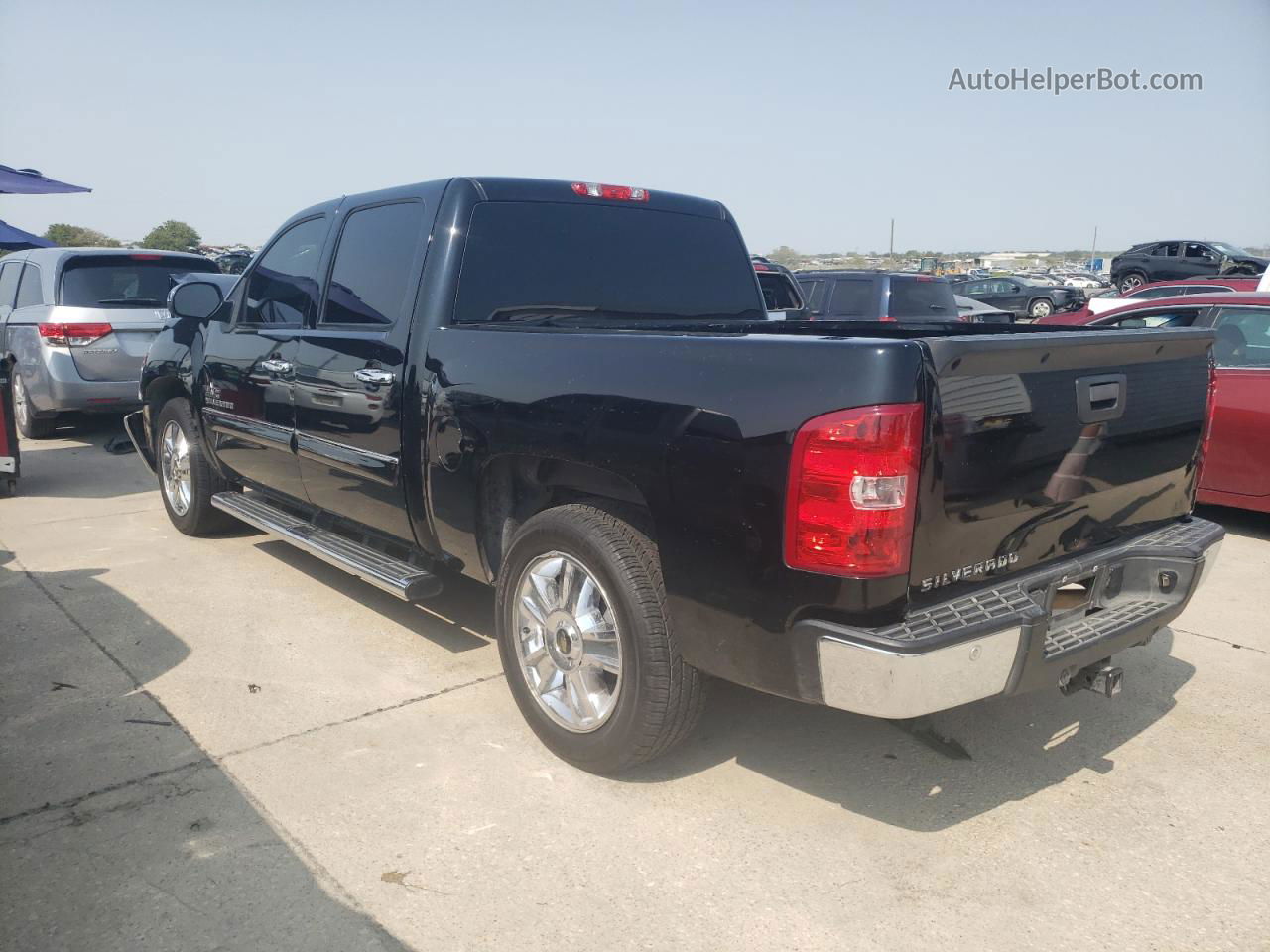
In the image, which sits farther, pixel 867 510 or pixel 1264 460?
pixel 1264 460

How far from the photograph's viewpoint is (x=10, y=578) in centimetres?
543

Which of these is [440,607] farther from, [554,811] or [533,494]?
[554,811]

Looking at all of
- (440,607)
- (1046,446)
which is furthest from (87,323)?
(1046,446)

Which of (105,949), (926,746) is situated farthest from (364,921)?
(926,746)

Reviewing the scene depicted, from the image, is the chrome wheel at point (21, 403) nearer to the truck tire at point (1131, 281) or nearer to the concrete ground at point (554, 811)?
the concrete ground at point (554, 811)

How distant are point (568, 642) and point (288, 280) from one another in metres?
2.70

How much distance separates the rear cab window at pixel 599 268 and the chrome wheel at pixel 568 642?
1137 mm

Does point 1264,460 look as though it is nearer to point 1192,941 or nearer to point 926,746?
point 926,746

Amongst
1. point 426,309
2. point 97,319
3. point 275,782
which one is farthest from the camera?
point 97,319

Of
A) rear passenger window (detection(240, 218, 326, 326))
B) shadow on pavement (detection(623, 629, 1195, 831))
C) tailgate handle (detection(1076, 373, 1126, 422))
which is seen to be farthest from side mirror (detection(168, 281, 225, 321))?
tailgate handle (detection(1076, 373, 1126, 422))

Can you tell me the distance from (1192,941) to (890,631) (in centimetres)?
108

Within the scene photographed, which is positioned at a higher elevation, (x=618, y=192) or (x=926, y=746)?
(x=618, y=192)

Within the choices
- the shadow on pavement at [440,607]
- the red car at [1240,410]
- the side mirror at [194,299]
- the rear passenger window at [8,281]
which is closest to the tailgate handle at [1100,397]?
the shadow on pavement at [440,607]

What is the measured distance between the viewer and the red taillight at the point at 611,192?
169 inches
